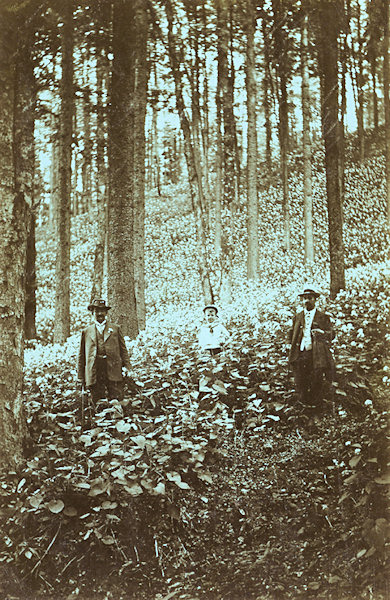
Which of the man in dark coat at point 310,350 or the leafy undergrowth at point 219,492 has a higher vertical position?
the man in dark coat at point 310,350

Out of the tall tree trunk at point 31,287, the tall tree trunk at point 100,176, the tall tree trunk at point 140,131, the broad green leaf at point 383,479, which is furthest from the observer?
the tall tree trunk at point 100,176

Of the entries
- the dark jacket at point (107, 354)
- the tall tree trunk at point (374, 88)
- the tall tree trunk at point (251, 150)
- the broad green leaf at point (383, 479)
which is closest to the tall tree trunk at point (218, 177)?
the tall tree trunk at point (251, 150)

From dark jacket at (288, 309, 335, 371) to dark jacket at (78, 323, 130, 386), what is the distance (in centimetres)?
190

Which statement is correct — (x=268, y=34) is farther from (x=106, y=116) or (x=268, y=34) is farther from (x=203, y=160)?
(x=203, y=160)

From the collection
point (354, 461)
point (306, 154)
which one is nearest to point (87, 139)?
point (306, 154)

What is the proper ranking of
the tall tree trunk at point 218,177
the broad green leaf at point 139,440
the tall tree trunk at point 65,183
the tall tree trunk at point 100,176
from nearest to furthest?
1. the broad green leaf at point 139,440
2. the tall tree trunk at point 65,183
3. the tall tree trunk at point 100,176
4. the tall tree trunk at point 218,177

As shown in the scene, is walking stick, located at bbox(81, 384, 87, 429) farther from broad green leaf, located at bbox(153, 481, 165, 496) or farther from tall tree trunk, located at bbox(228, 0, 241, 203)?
tall tree trunk, located at bbox(228, 0, 241, 203)

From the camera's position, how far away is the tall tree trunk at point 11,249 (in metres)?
4.79

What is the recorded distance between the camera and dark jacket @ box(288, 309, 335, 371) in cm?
495

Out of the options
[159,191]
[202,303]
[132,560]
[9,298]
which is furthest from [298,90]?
[159,191]

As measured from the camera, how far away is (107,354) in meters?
5.91

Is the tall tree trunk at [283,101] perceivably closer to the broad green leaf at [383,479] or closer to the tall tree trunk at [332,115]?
the tall tree trunk at [332,115]

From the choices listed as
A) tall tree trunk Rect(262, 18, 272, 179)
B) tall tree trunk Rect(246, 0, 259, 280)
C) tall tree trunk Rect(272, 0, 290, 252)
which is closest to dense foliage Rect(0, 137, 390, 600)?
tall tree trunk Rect(272, 0, 290, 252)

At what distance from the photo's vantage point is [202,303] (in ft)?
25.2
